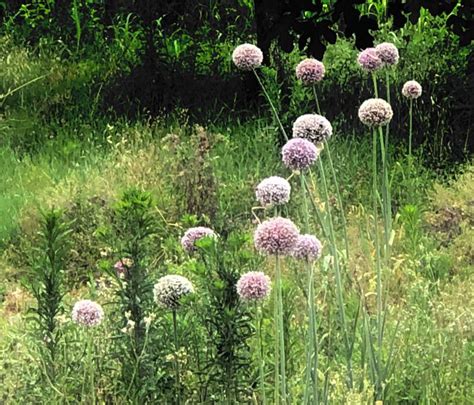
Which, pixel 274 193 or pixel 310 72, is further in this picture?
pixel 310 72

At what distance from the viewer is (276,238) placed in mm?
2197

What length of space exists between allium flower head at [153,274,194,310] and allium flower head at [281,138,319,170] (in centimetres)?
47

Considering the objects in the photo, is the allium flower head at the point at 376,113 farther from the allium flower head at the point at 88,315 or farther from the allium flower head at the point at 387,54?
the allium flower head at the point at 88,315

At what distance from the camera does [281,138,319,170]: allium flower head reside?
7.91 feet

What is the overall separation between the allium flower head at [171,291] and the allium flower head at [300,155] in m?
0.47

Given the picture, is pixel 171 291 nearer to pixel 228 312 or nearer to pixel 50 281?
pixel 228 312

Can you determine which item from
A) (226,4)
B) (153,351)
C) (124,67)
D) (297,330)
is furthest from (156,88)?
(153,351)

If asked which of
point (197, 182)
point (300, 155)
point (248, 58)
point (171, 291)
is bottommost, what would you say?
point (197, 182)

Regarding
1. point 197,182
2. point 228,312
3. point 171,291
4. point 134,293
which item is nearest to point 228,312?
point 228,312

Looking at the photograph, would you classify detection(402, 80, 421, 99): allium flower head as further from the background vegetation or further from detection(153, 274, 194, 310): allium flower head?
detection(153, 274, 194, 310): allium flower head

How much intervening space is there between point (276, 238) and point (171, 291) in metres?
0.54

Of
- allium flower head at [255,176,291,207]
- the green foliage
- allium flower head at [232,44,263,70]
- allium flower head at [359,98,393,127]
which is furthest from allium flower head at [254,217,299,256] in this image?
allium flower head at [232,44,263,70]

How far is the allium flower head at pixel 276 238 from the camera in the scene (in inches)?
86.5

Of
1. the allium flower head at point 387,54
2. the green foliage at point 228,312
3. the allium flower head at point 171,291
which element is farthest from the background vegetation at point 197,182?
the allium flower head at point 387,54
